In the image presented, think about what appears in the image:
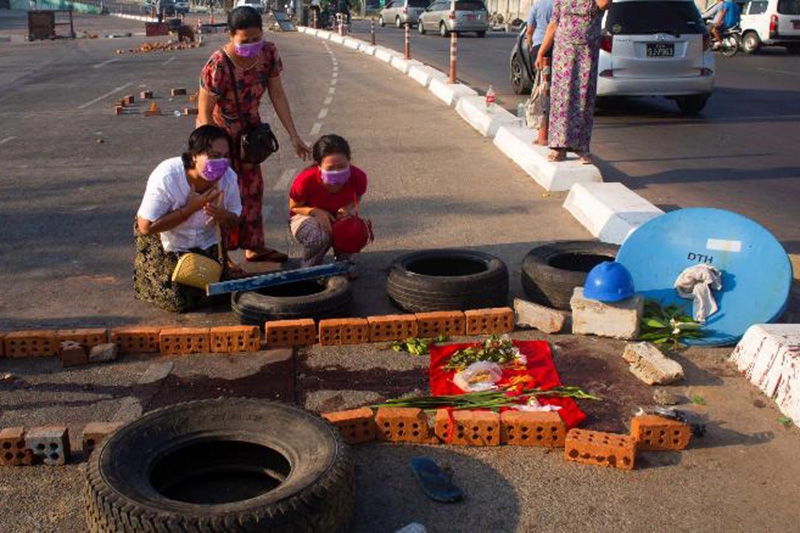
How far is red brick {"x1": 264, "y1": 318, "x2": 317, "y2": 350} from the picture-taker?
5211 millimetres

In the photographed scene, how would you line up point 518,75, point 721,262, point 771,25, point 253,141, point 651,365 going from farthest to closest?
point 771,25 < point 518,75 < point 253,141 < point 721,262 < point 651,365

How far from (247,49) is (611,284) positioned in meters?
3.03

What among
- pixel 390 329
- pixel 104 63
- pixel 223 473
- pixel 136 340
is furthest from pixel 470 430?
pixel 104 63

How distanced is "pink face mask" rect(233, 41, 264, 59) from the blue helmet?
2.89m

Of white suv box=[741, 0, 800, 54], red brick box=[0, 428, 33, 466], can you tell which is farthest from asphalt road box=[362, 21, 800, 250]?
white suv box=[741, 0, 800, 54]

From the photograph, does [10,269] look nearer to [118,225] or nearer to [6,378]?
[118,225]

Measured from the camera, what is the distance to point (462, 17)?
39.4m

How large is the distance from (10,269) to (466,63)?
2043cm

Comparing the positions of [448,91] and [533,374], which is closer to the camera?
[533,374]

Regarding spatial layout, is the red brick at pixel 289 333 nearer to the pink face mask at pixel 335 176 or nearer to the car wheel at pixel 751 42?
the pink face mask at pixel 335 176

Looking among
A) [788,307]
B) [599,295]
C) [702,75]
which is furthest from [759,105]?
[599,295]

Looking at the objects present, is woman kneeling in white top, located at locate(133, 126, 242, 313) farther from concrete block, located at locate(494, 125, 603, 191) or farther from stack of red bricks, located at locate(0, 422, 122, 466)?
concrete block, located at locate(494, 125, 603, 191)

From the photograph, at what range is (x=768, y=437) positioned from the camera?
4.14 meters

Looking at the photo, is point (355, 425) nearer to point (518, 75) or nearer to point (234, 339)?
point (234, 339)
